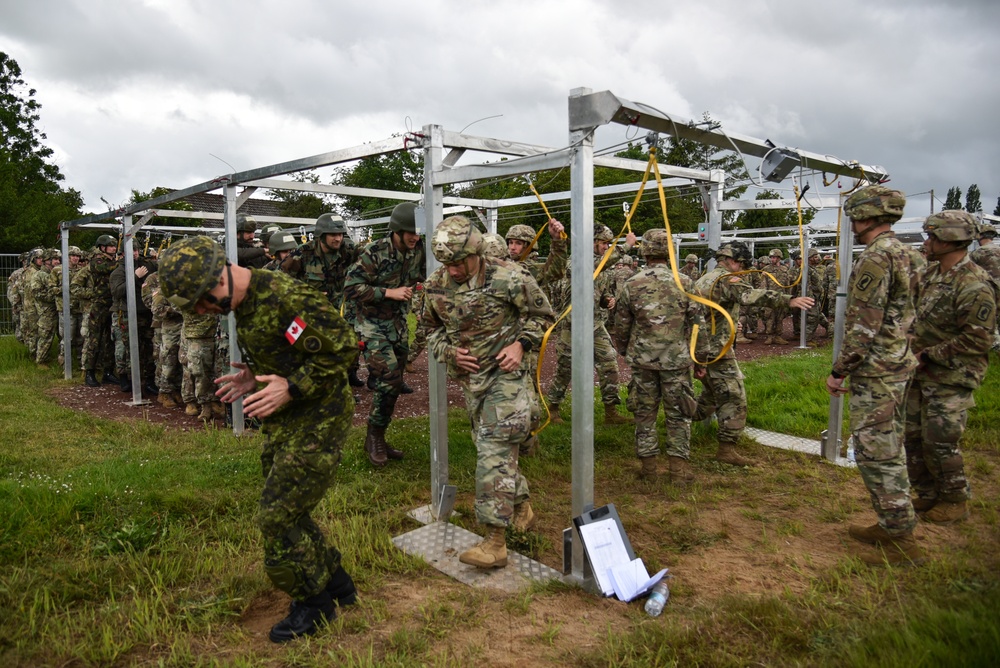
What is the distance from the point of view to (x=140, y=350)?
10.1 meters

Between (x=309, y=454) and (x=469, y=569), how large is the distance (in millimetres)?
1445

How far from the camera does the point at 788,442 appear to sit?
6883 millimetres

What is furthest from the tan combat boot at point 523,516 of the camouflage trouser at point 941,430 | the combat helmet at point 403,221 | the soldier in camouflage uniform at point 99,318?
the soldier in camouflage uniform at point 99,318

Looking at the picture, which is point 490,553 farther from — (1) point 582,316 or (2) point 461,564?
(1) point 582,316

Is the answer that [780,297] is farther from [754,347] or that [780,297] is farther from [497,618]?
[754,347]

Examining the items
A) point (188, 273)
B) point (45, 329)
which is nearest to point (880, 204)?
point (188, 273)

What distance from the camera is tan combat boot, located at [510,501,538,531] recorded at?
4727 millimetres

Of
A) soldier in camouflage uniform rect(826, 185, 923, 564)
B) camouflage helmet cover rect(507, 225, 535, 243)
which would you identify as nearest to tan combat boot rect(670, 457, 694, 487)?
A: soldier in camouflage uniform rect(826, 185, 923, 564)

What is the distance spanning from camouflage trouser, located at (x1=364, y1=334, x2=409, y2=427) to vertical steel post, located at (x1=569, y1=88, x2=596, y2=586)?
2.62 metres

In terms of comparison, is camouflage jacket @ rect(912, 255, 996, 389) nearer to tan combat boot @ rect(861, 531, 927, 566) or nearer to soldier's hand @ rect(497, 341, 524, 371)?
tan combat boot @ rect(861, 531, 927, 566)

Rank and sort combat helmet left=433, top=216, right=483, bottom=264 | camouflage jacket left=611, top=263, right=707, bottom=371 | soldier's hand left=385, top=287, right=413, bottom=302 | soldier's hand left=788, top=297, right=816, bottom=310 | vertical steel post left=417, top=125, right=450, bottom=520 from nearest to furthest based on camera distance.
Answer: combat helmet left=433, top=216, right=483, bottom=264, vertical steel post left=417, top=125, right=450, bottom=520, camouflage jacket left=611, top=263, right=707, bottom=371, soldier's hand left=788, top=297, right=816, bottom=310, soldier's hand left=385, top=287, right=413, bottom=302

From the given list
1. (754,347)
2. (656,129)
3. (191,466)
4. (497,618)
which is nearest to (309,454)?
(497,618)

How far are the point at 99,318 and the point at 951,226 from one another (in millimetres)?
10954

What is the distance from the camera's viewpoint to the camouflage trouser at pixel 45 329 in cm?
1230
